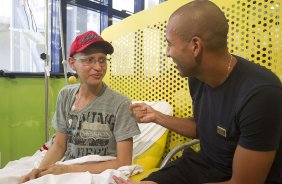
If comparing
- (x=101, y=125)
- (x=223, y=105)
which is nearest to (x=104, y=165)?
(x=101, y=125)

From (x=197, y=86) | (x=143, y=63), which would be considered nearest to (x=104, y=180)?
(x=197, y=86)

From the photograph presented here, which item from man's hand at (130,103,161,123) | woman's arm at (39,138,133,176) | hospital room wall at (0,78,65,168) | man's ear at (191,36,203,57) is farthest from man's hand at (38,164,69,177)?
hospital room wall at (0,78,65,168)

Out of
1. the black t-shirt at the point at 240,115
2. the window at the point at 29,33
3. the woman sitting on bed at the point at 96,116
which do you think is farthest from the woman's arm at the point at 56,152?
the window at the point at 29,33

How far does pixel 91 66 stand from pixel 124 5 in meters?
3.24

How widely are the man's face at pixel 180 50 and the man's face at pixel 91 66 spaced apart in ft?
1.40

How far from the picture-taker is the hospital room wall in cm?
248

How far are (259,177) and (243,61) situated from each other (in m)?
0.44

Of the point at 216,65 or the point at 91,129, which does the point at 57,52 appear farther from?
the point at 216,65

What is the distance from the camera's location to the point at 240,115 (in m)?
1.03

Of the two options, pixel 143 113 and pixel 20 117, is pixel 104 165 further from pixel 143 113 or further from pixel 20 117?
pixel 20 117

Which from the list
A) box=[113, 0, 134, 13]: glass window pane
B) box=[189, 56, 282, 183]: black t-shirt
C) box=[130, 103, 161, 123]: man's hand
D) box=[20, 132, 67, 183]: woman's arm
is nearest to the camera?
box=[189, 56, 282, 183]: black t-shirt

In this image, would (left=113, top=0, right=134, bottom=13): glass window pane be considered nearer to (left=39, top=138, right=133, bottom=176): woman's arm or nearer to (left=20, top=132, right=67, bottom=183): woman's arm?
(left=20, top=132, right=67, bottom=183): woman's arm

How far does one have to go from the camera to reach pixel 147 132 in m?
1.91

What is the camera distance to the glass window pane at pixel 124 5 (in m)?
4.24
